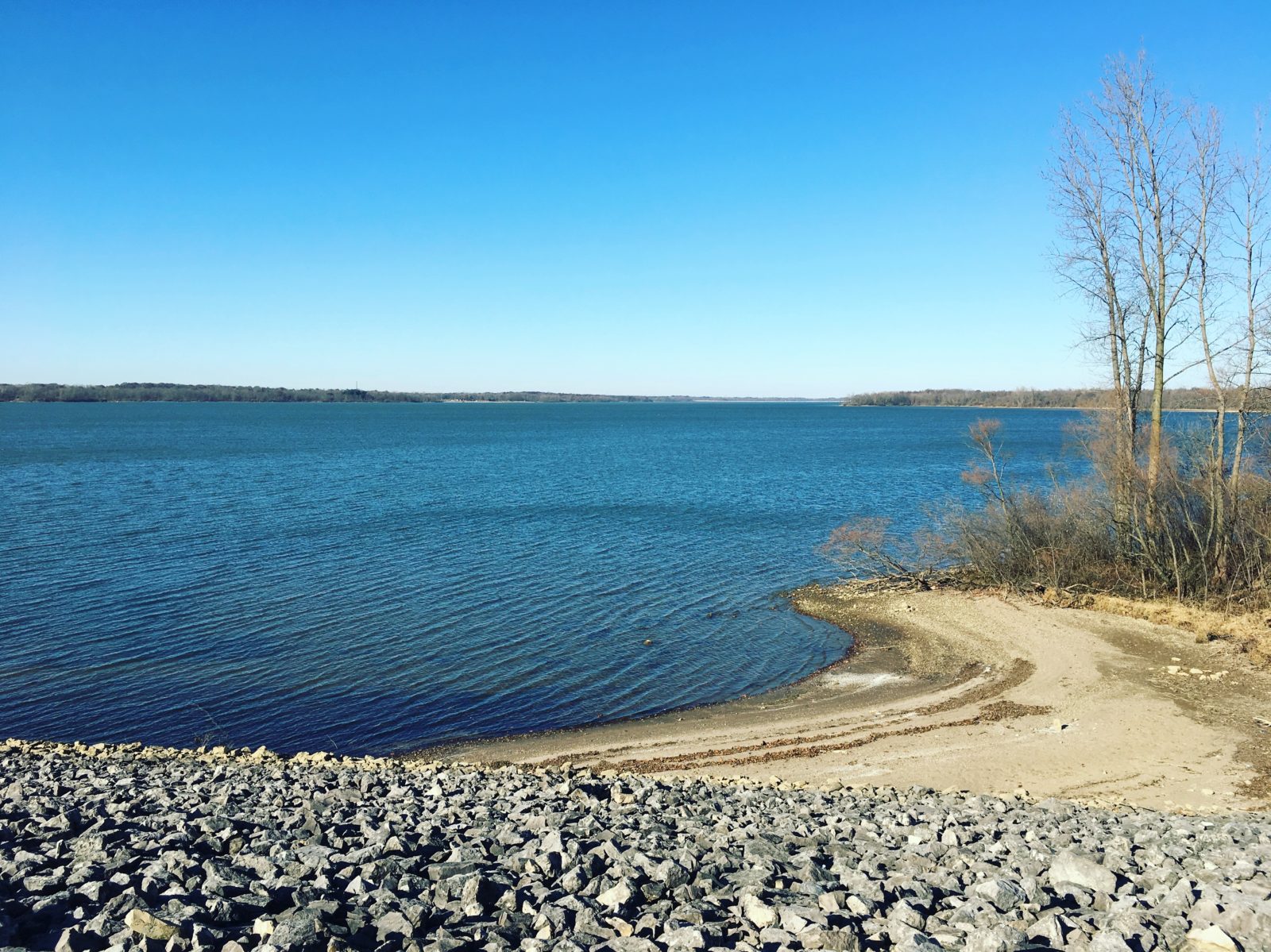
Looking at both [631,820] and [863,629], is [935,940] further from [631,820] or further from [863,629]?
[863,629]

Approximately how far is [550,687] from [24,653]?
12912 millimetres

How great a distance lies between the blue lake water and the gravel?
6.77 m

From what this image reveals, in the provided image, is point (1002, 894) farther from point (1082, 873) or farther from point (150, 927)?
point (150, 927)

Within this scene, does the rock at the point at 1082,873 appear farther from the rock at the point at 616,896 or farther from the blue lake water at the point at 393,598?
the blue lake water at the point at 393,598

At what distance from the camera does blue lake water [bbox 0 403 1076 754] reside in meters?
17.1

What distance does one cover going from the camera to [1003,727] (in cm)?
1545

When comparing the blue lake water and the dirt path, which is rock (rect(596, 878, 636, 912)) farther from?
the blue lake water

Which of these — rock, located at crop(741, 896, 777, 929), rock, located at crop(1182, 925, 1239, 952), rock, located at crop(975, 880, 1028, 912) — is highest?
rock, located at crop(1182, 925, 1239, 952)

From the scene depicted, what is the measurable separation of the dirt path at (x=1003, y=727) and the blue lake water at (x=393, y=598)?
1.47 metres

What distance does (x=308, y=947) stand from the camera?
18.0 feet

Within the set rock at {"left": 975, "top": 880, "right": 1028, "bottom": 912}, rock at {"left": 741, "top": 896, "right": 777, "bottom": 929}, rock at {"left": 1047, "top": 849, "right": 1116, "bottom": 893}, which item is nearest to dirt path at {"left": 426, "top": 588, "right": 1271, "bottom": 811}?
rock at {"left": 1047, "top": 849, "right": 1116, "bottom": 893}

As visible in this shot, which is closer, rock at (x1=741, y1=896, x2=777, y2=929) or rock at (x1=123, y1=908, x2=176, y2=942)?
rock at (x1=123, y1=908, x2=176, y2=942)

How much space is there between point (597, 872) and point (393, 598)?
769 inches

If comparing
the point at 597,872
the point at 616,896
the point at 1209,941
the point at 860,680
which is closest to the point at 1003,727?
the point at 860,680
